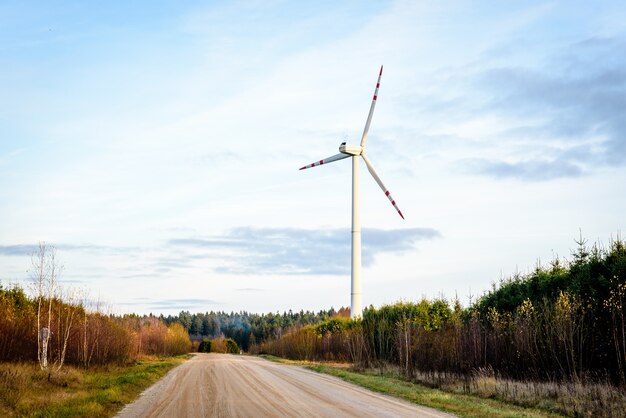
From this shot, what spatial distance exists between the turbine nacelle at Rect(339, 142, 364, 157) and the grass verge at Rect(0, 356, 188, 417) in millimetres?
36527

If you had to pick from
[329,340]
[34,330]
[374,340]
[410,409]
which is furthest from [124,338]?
[410,409]

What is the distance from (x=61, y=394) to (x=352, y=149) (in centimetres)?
4378

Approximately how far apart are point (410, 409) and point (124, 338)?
30347 mm

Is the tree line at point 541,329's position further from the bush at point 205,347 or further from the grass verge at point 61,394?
the bush at point 205,347

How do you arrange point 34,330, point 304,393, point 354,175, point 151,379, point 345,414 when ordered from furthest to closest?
point 354,175
point 34,330
point 151,379
point 304,393
point 345,414

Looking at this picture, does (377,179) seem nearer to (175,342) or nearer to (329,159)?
(329,159)

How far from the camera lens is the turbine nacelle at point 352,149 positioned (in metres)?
60.9

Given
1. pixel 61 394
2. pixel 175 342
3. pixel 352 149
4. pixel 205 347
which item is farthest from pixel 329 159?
pixel 205 347

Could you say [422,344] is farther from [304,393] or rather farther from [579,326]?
[304,393]

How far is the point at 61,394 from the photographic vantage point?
2084cm

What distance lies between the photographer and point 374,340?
162 feet

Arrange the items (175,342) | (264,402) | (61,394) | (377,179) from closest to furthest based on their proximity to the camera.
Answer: (264,402), (61,394), (377,179), (175,342)

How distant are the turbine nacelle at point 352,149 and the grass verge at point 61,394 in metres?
36.5

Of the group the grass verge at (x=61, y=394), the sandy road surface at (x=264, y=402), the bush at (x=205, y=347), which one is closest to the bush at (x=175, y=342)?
the bush at (x=205, y=347)
